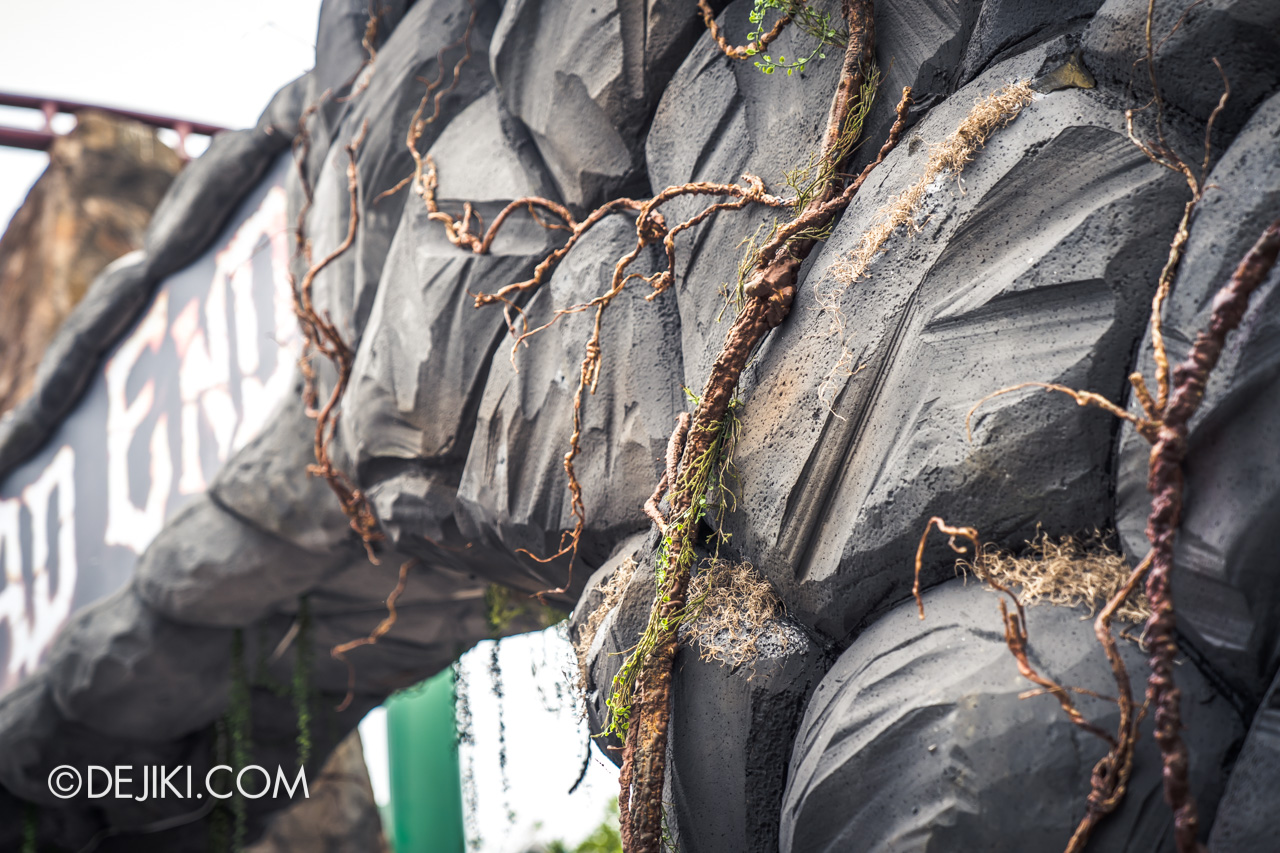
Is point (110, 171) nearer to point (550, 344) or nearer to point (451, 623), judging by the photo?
point (451, 623)

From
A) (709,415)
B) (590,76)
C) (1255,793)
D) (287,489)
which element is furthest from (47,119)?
(1255,793)

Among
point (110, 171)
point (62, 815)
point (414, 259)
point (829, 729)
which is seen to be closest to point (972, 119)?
point (829, 729)

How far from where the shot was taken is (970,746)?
1241 mm

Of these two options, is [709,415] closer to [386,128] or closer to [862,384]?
[862,384]

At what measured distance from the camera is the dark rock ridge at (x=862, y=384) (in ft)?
3.92

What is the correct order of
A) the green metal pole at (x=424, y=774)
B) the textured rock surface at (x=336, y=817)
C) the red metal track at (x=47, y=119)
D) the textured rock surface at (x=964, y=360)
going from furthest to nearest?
1. the red metal track at (x=47, y=119)
2. the green metal pole at (x=424, y=774)
3. the textured rock surface at (x=336, y=817)
4. the textured rock surface at (x=964, y=360)

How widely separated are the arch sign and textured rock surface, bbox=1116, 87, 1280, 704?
2931 mm

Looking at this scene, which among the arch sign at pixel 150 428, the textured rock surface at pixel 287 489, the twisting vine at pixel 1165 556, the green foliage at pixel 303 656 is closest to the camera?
the twisting vine at pixel 1165 556

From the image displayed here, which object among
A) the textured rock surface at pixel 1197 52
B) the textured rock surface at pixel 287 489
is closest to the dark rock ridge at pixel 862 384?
the textured rock surface at pixel 1197 52

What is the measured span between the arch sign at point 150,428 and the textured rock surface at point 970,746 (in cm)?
263

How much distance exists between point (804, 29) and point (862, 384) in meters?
0.71

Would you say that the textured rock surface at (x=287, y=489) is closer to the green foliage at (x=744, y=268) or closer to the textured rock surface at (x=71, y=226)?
the green foliage at (x=744, y=268)

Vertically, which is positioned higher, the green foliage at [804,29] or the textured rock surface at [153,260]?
the textured rock surface at [153,260]

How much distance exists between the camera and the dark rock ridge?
1.19 meters
